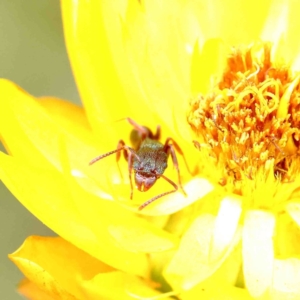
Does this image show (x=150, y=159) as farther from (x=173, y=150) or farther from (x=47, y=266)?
(x=47, y=266)

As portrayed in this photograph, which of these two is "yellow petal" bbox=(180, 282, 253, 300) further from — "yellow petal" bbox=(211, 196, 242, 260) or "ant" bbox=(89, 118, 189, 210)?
"ant" bbox=(89, 118, 189, 210)

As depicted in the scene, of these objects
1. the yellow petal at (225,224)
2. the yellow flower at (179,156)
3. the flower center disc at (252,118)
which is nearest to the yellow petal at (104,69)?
the yellow flower at (179,156)

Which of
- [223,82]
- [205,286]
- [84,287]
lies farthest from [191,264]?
[223,82]

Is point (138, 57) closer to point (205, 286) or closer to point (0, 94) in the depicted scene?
point (0, 94)

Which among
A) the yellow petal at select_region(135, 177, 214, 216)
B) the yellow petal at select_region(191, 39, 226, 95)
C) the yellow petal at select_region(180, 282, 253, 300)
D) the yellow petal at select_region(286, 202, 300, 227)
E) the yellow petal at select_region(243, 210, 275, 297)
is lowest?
the yellow petal at select_region(180, 282, 253, 300)

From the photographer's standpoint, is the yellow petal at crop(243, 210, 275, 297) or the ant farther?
the ant

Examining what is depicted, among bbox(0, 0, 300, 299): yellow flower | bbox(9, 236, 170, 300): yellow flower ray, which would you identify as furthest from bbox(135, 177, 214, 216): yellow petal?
bbox(9, 236, 170, 300): yellow flower ray

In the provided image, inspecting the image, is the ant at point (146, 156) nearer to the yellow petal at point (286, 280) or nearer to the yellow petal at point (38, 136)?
the yellow petal at point (38, 136)
